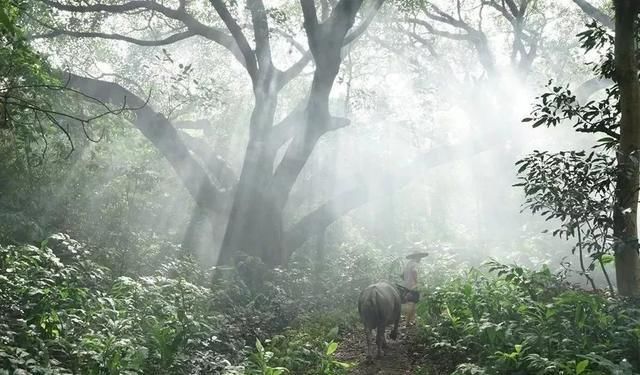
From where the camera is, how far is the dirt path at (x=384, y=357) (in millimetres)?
7875

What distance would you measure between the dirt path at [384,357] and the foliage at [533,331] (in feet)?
1.55

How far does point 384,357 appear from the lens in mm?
8500

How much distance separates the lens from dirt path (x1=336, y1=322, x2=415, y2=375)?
7.88 meters

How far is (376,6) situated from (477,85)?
49.5 feet

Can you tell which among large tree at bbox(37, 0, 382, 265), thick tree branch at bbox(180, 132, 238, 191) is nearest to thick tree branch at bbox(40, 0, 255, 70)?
large tree at bbox(37, 0, 382, 265)

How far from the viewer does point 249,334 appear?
30.0 ft

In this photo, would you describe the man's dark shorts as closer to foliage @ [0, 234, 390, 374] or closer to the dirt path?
the dirt path

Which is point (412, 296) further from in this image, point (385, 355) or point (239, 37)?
point (239, 37)

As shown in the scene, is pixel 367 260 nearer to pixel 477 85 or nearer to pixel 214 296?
pixel 214 296

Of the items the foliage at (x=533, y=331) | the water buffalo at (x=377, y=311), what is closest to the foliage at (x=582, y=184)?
the foliage at (x=533, y=331)

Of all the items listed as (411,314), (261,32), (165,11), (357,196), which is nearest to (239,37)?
(261,32)

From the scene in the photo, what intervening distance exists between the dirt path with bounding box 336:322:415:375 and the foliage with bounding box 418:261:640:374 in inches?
18.6

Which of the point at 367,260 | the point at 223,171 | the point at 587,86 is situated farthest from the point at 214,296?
the point at 587,86

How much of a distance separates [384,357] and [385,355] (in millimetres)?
106
